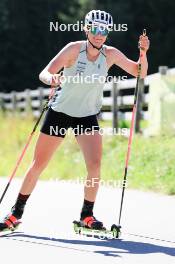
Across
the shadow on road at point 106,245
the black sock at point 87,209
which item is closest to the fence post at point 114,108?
the black sock at point 87,209

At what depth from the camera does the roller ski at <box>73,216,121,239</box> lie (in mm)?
7118

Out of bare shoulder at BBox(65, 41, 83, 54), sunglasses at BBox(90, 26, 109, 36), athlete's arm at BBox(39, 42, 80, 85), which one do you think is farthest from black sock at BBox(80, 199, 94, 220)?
sunglasses at BBox(90, 26, 109, 36)

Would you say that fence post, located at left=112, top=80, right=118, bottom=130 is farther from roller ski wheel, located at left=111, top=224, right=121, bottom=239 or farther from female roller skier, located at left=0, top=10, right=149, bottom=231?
roller ski wheel, located at left=111, top=224, right=121, bottom=239

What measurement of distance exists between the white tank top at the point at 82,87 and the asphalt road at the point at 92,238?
117cm

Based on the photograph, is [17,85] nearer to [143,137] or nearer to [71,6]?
[71,6]

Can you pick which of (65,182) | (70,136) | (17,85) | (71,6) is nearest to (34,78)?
(17,85)

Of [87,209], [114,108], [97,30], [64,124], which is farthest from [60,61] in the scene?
[114,108]

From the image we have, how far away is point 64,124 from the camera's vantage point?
23.8ft

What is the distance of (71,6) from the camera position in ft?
206

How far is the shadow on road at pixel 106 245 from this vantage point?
6.50 m

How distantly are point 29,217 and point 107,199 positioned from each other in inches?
77.0

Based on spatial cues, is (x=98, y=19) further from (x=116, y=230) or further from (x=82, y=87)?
(x=116, y=230)

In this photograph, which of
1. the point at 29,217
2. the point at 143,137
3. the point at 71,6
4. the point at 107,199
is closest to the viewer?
the point at 29,217

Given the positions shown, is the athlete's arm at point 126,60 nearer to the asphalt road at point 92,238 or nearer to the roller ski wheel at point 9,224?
the asphalt road at point 92,238
